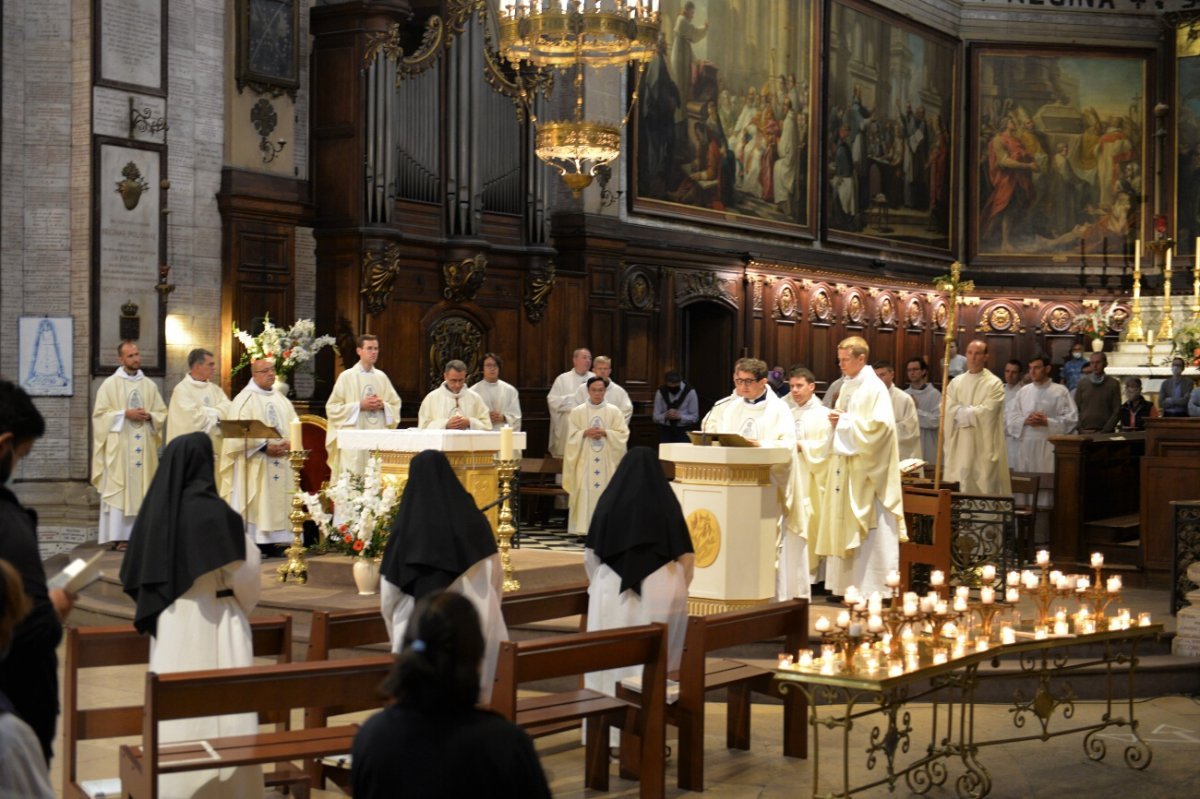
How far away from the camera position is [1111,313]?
25.7 m

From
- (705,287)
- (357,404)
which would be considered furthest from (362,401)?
(705,287)

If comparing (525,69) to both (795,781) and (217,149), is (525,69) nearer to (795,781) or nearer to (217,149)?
(217,149)

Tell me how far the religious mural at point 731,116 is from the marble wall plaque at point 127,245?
7.15m

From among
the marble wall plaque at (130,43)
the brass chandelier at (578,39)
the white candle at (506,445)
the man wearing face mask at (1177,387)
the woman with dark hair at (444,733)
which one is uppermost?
the marble wall plaque at (130,43)

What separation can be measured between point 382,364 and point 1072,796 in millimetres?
9932

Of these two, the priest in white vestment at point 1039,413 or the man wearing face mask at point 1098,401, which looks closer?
the man wearing face mask at point 1098,401

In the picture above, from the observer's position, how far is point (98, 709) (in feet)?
19.8

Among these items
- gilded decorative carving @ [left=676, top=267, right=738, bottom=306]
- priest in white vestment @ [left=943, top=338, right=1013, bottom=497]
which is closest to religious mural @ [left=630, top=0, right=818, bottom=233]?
gilded decorative carving @ [left=676, top=267, right=738, bottom=306]

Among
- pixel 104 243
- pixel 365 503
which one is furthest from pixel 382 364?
pixel 365 503

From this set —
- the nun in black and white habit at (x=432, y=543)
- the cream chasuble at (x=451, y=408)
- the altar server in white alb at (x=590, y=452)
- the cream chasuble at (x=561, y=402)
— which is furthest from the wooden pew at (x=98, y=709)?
the cream chasuble at (x=561, y=402)

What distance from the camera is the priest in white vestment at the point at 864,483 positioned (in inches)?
413

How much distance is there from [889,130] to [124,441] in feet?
52.1

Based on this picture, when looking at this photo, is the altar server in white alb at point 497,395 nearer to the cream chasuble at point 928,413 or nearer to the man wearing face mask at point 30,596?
the cream chasuble at point 928,413

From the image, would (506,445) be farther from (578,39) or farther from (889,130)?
(889,130)
